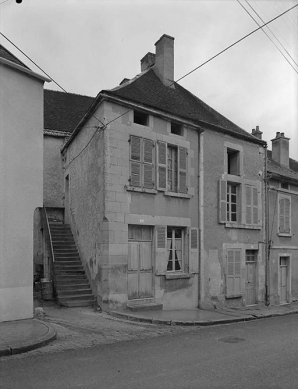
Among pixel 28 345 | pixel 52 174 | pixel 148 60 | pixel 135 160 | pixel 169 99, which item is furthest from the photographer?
pixel 52 174

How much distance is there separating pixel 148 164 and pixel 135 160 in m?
0.47

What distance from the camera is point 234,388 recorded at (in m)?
5.05

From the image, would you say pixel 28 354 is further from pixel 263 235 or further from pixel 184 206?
pixel 263 235

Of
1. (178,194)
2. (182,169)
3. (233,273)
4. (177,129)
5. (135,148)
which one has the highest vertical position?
(177,129)

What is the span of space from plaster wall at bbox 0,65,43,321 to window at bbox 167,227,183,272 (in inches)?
184

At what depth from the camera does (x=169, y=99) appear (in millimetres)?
13938

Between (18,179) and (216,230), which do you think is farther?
(216,230)

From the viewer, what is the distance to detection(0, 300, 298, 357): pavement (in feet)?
24.2

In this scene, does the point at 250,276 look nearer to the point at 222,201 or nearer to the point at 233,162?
the point at 222,201

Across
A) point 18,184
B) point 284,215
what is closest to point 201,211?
point 284,215

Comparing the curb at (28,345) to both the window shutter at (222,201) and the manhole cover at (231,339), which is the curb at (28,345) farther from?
the window shutter at (222,201)

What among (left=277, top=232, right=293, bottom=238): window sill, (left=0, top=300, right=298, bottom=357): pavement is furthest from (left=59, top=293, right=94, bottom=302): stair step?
(left=277, top=232, right=293, bottom=238): window sill

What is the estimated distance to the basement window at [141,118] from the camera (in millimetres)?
12445

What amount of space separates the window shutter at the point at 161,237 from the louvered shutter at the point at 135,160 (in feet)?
4.91
